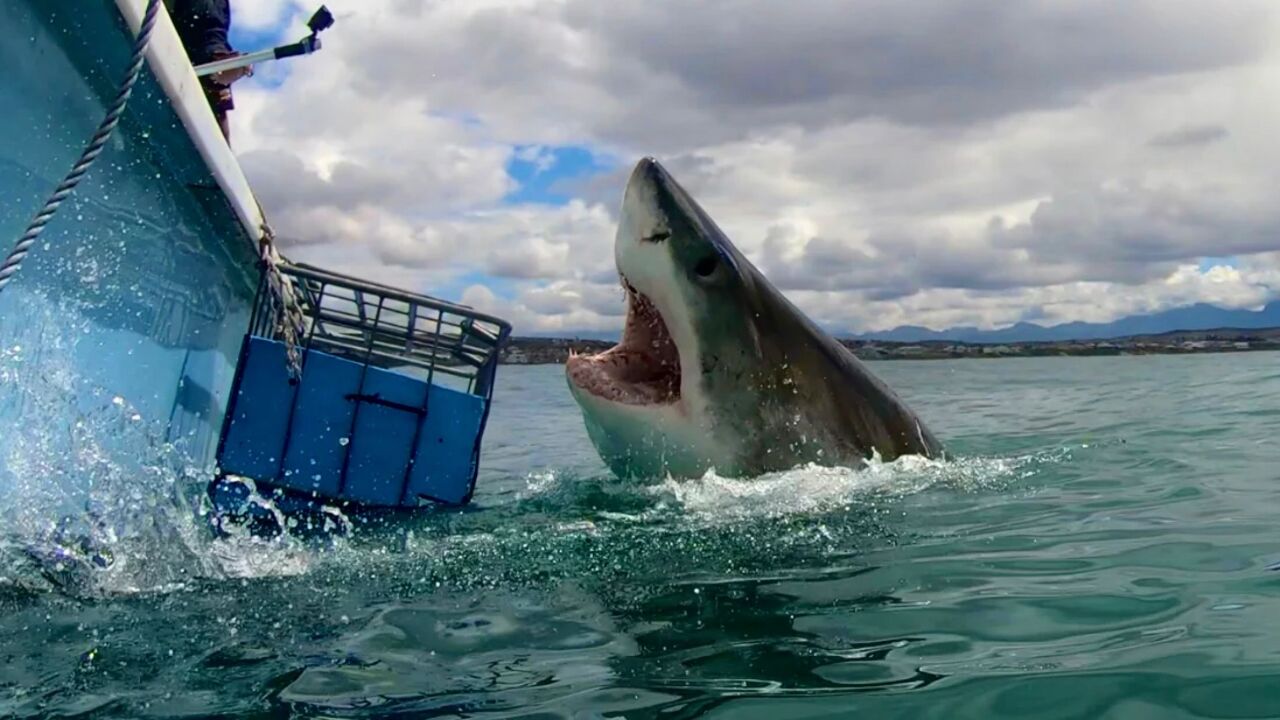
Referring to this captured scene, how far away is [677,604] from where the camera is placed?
10.1 feet

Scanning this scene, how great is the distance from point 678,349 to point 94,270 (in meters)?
2.29

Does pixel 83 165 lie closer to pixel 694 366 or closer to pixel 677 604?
pixel 677 604

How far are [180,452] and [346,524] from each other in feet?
2.73

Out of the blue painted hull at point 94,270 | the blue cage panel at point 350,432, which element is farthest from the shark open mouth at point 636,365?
the blue painted hull at point 94,270

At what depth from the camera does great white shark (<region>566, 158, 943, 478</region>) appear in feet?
15.0

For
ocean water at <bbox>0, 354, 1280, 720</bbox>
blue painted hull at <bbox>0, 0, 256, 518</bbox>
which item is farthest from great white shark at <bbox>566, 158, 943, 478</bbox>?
blue painted hull at <bbox>0, 0, 256, 518</bbox>

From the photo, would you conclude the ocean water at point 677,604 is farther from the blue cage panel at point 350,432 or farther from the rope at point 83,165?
the rope at point 83,165

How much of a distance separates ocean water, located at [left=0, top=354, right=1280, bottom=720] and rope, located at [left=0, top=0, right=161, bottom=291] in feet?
3.06

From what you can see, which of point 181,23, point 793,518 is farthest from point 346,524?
point 181,23

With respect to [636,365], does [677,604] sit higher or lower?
lower

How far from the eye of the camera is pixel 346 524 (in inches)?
191

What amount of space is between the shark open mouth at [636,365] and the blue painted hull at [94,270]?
177cm

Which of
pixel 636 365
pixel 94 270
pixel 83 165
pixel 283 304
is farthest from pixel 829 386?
pixel 83 165

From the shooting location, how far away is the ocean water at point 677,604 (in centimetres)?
228
